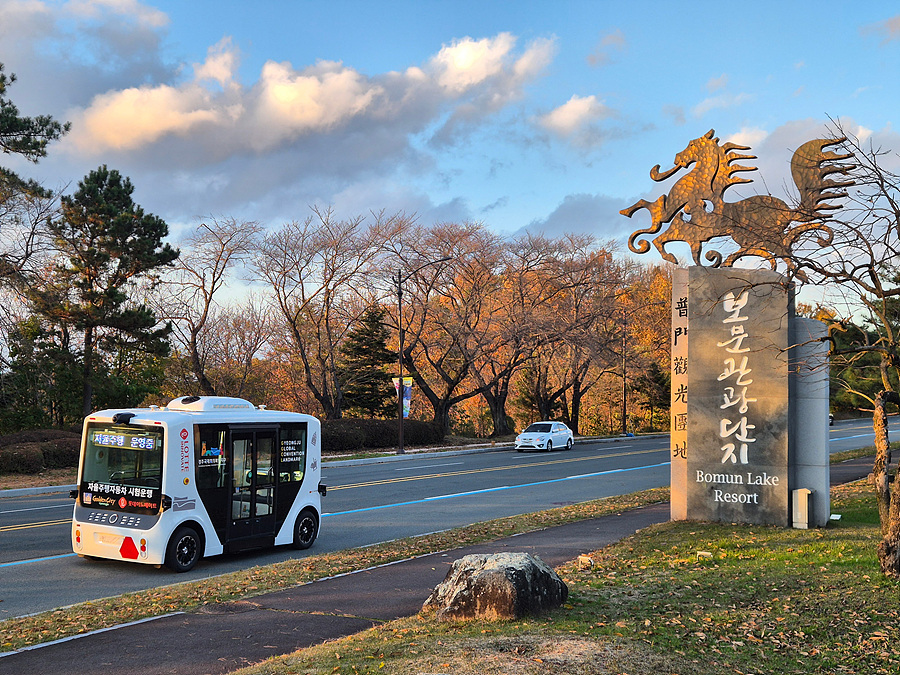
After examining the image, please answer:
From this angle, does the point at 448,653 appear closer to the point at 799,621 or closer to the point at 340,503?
the point at 799,621

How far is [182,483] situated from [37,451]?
16646mm

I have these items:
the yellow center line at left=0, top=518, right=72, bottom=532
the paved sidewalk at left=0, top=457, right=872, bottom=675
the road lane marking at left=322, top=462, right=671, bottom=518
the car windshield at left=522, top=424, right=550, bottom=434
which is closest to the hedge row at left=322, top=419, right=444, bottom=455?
the car windshield at left=522, top=424, right=550, bottom=434

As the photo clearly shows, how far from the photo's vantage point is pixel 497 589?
7.00 metres

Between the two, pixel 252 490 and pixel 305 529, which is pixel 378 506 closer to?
pixel 305 529

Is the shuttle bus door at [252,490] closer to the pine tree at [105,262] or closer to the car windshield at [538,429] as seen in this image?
the pine tree at [105,262]

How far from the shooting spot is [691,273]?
1402cm

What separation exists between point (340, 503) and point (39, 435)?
13923 millimetres

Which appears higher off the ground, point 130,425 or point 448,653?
point 130,425

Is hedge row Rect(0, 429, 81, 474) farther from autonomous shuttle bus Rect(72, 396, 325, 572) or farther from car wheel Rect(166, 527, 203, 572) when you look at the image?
car wheel Rect(166, 527, 203, 572)

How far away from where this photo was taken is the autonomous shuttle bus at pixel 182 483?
Answer: 11.1m

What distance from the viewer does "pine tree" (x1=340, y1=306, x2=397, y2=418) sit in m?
48.5

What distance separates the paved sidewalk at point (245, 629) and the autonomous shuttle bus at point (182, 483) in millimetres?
2679

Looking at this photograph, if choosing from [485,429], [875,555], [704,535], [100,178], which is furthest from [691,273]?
[485,429]

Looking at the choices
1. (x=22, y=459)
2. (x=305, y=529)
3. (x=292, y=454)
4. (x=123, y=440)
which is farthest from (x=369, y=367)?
(x=123, y=440)
